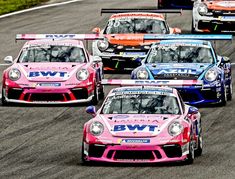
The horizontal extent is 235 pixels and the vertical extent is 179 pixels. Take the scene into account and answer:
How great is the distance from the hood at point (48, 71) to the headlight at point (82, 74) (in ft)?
0.39

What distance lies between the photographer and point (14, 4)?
46312mm

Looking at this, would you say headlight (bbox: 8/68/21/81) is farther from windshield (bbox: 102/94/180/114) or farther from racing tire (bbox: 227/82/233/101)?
windshield (bbox: 102/94/180/114)

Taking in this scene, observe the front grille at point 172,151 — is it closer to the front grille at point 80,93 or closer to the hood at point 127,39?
the front grille at point 80,93

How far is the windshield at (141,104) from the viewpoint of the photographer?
66.0ft

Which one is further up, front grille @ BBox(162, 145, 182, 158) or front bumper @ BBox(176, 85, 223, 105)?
front grille @ BBox(162, 145, 182, 158)

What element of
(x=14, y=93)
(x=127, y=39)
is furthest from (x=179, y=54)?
(x=127, y=39)

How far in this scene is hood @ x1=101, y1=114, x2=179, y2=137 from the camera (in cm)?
1920

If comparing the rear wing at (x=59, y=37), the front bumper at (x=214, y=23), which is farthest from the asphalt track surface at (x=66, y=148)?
the front bumper at (x=214, y=23)

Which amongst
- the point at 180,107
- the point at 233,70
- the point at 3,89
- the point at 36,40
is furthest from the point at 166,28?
the point at 180,107

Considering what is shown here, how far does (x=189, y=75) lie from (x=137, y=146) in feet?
23.9

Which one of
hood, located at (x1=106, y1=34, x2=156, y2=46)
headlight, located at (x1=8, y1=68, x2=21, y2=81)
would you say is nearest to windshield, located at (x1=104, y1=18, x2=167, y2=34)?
hood, located at (x1=106, y1=34, x2=156, y2=46)

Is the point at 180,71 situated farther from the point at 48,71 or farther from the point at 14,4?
the point at 14,4

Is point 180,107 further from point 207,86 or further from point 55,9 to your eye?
point 55,9

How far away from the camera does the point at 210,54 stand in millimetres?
27469
